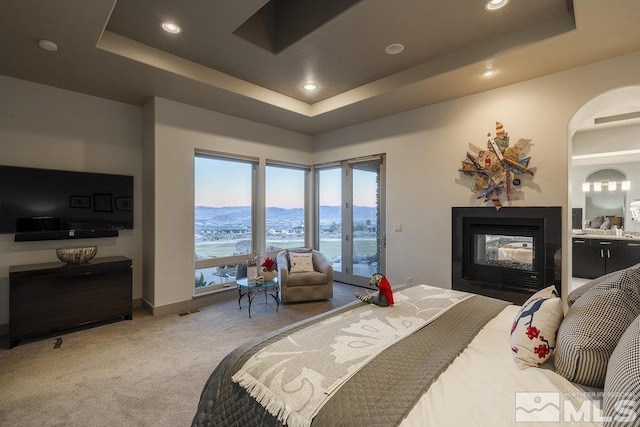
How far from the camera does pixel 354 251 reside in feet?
17.5

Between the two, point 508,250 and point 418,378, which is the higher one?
point 508,250

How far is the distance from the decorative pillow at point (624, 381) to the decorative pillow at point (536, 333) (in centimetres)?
28

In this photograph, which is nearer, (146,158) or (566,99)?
(566,99)

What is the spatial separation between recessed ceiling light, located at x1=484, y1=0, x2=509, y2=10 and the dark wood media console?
15.0 feet

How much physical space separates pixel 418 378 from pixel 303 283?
3026mm

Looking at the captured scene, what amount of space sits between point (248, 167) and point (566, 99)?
169 inches

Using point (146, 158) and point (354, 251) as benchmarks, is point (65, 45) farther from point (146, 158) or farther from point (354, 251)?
point (354, 251)

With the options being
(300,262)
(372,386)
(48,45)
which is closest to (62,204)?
(48,45)

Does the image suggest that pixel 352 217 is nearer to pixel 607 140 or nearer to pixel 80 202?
pixel 80 202

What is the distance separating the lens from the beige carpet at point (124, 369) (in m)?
1.94

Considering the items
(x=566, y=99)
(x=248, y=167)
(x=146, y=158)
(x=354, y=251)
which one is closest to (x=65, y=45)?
(x=146, y=158)

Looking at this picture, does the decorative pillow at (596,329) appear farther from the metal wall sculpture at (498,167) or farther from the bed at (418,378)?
the metal wall sculpture at (498,167)

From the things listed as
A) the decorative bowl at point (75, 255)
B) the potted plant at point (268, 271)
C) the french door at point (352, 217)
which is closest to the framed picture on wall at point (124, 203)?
the decorative bowl at point (75, 255)

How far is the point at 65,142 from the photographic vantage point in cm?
357
